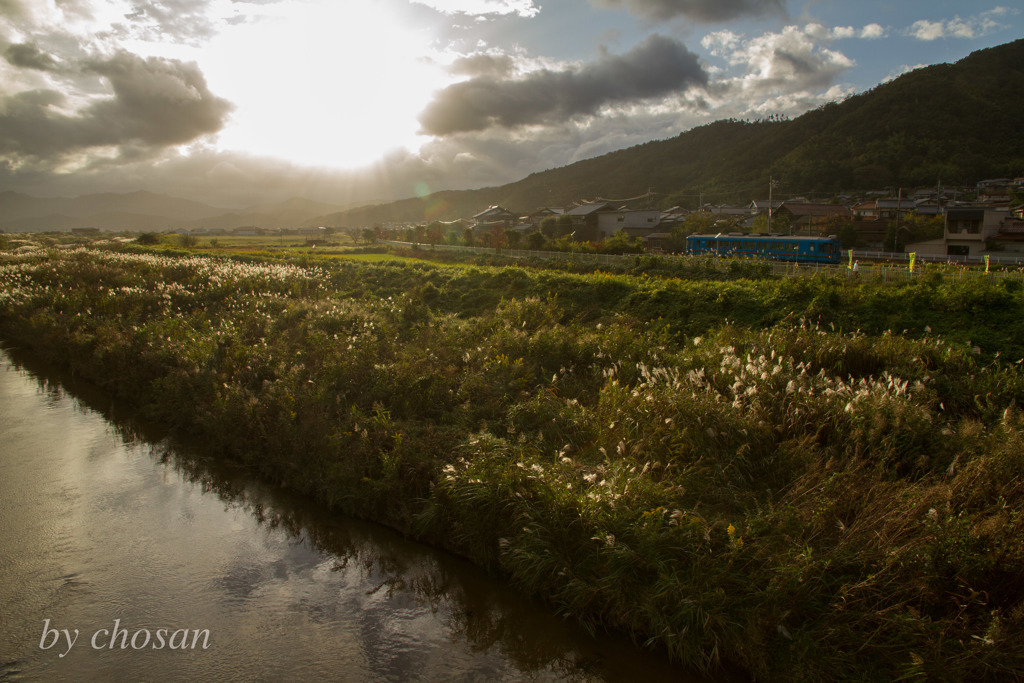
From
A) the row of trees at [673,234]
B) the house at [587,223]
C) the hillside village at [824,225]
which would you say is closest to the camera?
the hillside village at [824,225]

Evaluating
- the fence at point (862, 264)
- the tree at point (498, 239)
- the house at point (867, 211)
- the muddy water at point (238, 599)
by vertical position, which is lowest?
the muddy water at point (238, 599)

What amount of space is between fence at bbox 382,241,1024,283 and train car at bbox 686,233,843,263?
3.32ft

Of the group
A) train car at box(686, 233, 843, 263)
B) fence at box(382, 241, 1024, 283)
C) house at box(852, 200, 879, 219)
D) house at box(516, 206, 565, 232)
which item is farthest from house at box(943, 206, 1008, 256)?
house at box(516, 206, 565, 232)

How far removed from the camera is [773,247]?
3191cm

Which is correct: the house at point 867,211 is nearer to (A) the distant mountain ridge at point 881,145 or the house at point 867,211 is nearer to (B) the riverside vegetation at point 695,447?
(A) the distant mountain ridge at point 881,145

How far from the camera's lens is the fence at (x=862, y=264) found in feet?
49.2

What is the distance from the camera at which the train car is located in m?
29.3

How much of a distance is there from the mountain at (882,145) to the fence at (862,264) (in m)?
45.2

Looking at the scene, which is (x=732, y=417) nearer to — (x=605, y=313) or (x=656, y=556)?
(x=656, y=556)

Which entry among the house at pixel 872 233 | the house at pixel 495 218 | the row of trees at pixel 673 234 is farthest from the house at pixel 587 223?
the house at pixel 872 233

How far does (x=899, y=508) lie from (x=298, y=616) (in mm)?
6916

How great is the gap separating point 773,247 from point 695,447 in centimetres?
2900

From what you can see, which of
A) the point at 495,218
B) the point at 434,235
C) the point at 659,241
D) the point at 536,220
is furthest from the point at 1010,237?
the point at 495,218

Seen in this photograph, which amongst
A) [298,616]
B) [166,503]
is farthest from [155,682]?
[166,503]
